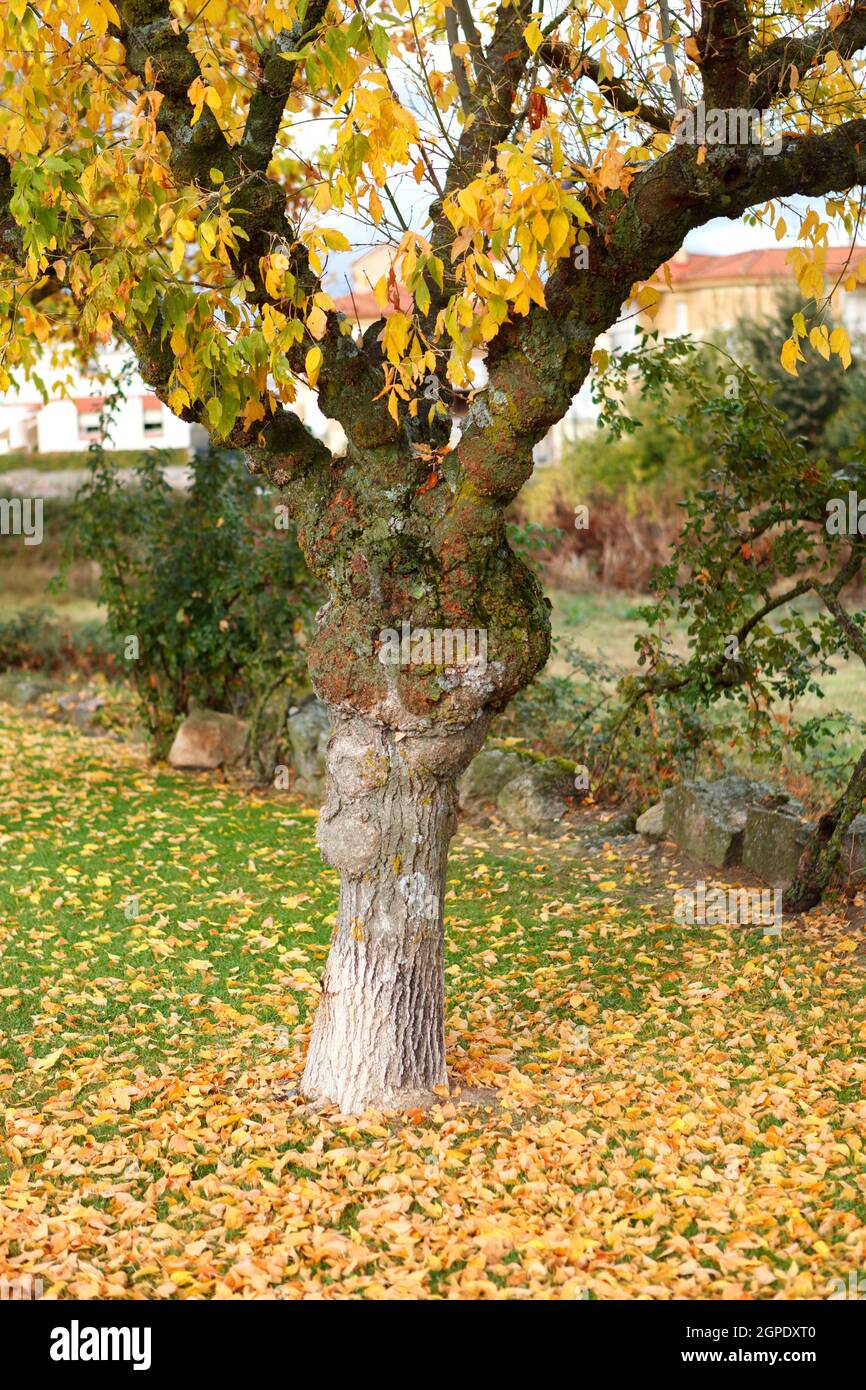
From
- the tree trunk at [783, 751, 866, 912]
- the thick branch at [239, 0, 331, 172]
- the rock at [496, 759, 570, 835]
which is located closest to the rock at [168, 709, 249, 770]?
the rock at [496, 759, 570, 835]

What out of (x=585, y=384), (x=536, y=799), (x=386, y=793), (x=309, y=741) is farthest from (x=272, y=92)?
(x=585, y=384)

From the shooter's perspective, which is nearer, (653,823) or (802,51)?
(802,51)

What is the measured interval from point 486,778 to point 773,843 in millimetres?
2450

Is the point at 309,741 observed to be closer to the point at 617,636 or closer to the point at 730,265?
the point at 617,636

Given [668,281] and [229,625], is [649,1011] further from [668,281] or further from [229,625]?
[229,625]

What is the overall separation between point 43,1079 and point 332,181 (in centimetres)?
340

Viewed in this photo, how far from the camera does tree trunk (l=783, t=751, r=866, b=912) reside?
6.28m

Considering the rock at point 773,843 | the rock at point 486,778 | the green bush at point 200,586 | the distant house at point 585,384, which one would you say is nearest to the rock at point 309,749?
the green bush at point 200,586

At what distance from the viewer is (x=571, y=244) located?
420cm

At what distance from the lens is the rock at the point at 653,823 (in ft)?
26.1

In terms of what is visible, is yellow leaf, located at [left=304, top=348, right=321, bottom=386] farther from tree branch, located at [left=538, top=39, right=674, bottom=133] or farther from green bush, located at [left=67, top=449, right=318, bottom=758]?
green bush, located at [left=67, top=449, right=318, bottom=758]

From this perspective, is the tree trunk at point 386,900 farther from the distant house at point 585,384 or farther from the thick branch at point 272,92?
the distant house at point 585,384

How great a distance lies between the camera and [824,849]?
6.47m
